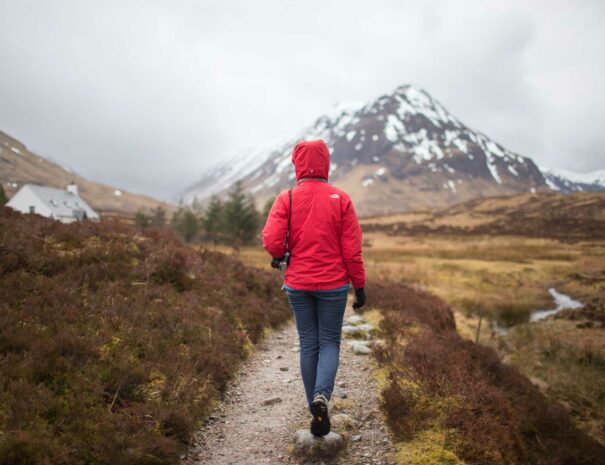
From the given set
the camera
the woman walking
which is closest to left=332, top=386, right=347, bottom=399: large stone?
the woman walking

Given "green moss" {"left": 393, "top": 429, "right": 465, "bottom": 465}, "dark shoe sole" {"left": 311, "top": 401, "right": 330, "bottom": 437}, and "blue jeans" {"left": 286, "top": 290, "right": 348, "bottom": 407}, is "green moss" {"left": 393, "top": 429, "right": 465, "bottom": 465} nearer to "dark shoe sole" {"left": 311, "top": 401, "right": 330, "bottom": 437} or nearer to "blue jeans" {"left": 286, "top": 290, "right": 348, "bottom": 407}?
"dark shoe sole" {"left": 311, "top": 401, "right": 330, "bottom": 437}

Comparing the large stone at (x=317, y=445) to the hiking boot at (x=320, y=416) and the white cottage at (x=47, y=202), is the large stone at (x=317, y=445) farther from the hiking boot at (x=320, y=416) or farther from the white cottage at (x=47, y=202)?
the white cottage at (x=47, y=202)

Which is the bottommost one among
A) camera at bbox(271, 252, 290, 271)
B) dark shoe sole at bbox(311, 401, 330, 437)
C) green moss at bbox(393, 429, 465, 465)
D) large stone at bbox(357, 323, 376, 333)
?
large stone at bbox(357, 323, 376, 333)

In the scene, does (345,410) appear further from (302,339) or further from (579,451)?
(579,451)

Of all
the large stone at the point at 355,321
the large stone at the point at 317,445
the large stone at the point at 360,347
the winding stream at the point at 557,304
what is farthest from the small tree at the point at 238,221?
the large stone at the point at 317,445

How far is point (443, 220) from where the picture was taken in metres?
110

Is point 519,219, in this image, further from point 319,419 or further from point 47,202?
point 319,419

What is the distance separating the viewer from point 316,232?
454cm

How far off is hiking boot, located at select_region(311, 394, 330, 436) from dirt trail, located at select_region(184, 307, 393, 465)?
29cm

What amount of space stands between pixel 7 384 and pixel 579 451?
8.90 m

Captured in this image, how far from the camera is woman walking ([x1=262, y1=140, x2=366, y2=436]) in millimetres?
4527

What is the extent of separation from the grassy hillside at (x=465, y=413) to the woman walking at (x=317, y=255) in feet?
3.93

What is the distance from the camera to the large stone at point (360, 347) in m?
8.30

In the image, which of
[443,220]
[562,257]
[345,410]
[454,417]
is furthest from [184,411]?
[443,220]
